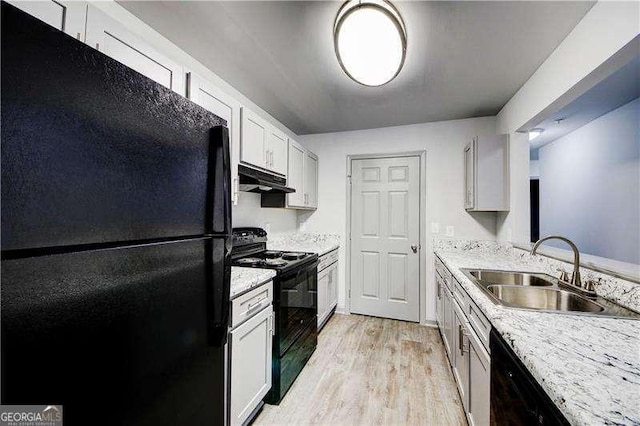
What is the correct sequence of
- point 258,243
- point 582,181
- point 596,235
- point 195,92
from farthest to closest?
point 582,181 < point 596,235 < point 258,243 < point 195,92

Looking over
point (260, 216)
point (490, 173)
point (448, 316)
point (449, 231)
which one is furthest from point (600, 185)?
point (260, 216)

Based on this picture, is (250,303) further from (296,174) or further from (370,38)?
(296,174)

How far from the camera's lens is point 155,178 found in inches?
31.5

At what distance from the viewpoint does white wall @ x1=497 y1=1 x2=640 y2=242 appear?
4.02 feet

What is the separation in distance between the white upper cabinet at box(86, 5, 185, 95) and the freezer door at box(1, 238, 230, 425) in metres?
0.82

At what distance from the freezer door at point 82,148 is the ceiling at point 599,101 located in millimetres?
2629

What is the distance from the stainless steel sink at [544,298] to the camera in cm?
136

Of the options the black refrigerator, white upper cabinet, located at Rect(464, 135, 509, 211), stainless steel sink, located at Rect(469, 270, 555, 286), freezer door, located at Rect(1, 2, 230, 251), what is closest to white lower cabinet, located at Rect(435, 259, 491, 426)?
stainless steel sink, located at Rect(469, 270, 555, 286)

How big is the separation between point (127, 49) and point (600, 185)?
14.7ft

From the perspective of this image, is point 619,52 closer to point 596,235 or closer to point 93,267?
point 93,267

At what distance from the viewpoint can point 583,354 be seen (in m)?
0.79

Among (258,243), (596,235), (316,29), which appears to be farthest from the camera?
(596,235)

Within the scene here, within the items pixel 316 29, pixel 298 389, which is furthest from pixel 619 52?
pixel 298 389

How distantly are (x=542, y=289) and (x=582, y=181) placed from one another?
9.30 ft
